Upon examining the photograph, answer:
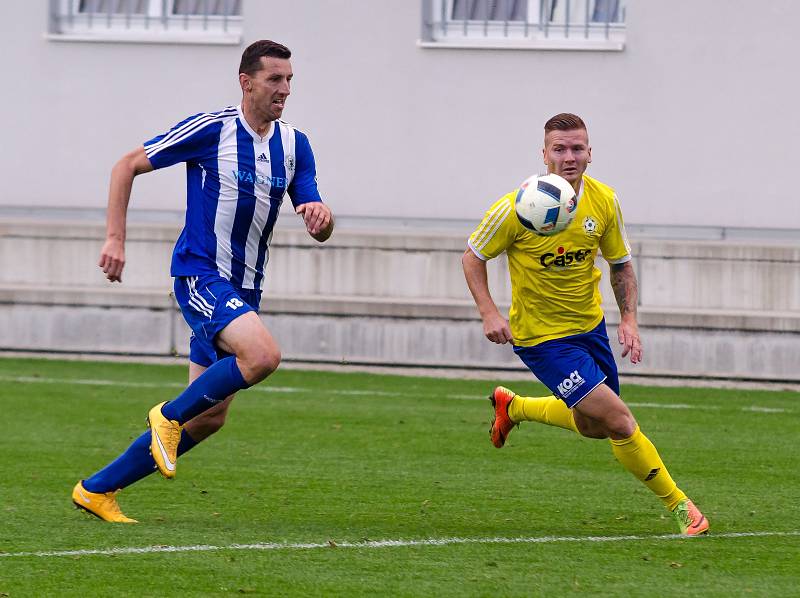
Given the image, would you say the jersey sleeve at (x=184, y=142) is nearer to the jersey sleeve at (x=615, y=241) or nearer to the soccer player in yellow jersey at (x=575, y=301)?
the soccer player in yellow jersey at (x=575, y=301)

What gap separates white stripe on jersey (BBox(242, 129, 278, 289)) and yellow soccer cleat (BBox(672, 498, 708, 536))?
2118mm

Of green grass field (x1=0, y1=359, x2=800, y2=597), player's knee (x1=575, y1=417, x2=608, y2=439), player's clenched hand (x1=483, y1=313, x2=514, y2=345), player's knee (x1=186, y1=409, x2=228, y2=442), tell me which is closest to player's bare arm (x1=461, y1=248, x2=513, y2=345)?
player's clenched hand (x1=483, y1=313, x2=514, y2=345)

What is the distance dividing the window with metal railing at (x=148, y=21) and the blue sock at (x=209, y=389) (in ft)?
42.1

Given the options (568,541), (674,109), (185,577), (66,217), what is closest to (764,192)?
(674,109)

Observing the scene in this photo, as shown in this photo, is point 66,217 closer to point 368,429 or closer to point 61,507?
point 368,429

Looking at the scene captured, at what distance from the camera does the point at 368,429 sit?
35.7ft

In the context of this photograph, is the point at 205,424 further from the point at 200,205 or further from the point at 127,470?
the point at 200,205

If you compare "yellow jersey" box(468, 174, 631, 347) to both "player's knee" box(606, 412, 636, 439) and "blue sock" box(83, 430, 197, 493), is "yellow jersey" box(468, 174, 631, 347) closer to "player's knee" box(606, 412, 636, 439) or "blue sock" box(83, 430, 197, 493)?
"player's knee" box(606, 412, 636, 439)

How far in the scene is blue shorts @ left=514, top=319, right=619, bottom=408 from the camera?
7047mm

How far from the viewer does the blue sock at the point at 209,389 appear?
6680 millimetres

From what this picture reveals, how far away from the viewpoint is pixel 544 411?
797 centimetres

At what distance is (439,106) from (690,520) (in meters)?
12.3

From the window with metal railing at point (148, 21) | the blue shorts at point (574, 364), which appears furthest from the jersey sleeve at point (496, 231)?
the window with metal railing at point (148, 21)

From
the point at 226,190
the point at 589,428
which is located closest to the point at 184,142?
the point at 226,190
